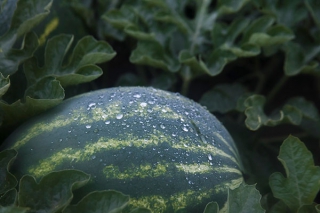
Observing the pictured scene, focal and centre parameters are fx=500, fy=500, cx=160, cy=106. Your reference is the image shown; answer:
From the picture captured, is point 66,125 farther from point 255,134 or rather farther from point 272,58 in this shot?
point 272,58

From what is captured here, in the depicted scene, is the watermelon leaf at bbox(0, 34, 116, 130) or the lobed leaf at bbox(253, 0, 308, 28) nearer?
the watermelon leaf at bbox(0, 34, 116, 130)

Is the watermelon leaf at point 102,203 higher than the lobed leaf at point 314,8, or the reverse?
the lobed leaf at point 314,8

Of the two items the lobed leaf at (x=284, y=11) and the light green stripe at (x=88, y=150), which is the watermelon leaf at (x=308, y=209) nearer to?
the light green stripe at (x=88, y=150)

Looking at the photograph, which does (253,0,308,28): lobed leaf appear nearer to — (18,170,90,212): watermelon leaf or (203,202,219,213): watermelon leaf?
(203,202,219,213): watermelon leaf

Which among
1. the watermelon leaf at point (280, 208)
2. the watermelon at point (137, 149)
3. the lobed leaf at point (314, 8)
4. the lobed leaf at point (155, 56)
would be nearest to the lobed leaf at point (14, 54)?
the watermelon at point (137, 149)

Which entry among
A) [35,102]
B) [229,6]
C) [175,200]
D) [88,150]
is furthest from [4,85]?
[229,6]

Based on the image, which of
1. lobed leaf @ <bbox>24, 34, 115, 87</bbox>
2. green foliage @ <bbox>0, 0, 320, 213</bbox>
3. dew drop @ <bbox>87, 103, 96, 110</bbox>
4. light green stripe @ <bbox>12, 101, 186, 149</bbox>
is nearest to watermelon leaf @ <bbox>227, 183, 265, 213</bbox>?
green foliage @ <bbox>0, 0, 320, 213</bbox>
